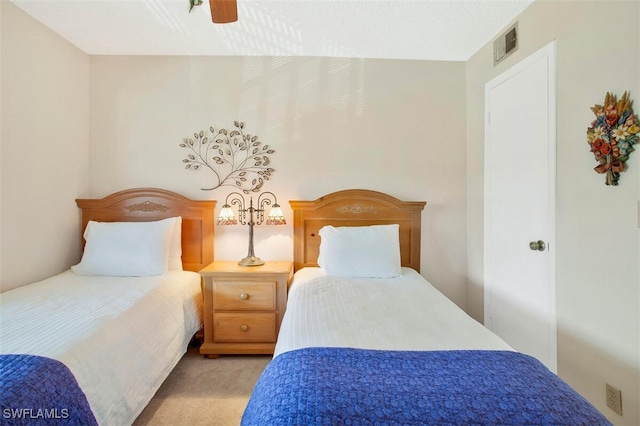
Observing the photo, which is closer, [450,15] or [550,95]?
[550,95]

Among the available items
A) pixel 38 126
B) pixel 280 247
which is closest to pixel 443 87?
pixel 280 247

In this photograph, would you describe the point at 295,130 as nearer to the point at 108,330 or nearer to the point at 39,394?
the point at 108,330

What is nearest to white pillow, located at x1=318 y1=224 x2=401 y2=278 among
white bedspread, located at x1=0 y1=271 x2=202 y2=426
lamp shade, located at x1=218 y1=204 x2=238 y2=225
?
lamp shade, located at x1=218 y1=204 x2=238 y2=225

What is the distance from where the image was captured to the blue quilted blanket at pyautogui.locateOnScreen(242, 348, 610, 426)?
816mm

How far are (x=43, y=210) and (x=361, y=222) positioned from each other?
2.48m

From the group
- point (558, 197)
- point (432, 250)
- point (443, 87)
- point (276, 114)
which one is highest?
point (443, 87)

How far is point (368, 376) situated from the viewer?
98 centimetres

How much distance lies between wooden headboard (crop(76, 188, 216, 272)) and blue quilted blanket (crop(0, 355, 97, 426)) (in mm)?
1468

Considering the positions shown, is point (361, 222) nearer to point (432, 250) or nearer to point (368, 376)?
point (432, 250)

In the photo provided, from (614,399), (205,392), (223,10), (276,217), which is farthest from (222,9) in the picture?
(614,399)

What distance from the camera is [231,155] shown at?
2.63 meters

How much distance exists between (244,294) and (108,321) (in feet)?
2.92

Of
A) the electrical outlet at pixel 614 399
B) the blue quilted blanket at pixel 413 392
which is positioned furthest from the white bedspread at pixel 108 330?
the electrical outlet at pixel 614 399

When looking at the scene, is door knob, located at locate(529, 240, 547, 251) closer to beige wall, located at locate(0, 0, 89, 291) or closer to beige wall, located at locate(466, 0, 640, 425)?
beige wall, located at locate(466, 0, 640, 425)
